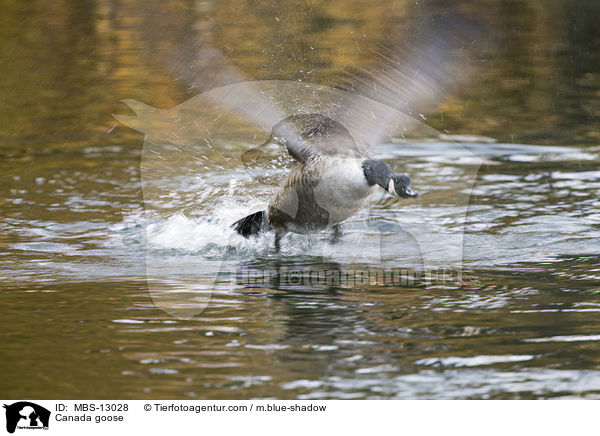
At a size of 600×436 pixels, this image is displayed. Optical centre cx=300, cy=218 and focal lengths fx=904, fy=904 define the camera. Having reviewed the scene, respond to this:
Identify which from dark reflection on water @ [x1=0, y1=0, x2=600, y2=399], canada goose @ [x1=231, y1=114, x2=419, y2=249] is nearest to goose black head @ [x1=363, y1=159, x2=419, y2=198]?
canada goose @ [x1=231, y1=114, x2=419, y2=249]

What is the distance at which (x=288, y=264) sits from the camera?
657cm

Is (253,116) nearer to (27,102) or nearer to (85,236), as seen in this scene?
(85,236)

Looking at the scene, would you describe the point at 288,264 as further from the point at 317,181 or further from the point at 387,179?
the point at 387,179

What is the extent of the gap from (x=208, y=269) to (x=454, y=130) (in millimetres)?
5664

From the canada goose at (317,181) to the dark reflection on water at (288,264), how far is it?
403 mm

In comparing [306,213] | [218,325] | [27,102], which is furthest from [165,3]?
[218,325]

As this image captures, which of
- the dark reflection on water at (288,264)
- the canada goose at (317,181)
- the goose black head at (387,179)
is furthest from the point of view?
the canada goose at (317,181)

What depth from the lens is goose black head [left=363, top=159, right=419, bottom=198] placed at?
5805mm

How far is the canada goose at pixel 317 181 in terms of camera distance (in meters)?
6.36

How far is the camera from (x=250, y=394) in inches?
161

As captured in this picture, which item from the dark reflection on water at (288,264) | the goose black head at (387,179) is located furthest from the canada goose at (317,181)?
the dark reflection on water at (288,264)

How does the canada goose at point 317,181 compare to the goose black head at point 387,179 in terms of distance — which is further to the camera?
the canada goose at point 317,181

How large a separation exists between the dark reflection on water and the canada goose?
0.40 m

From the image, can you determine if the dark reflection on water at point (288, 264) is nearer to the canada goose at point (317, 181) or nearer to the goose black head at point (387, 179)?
the canada goose at point (317, 181)
